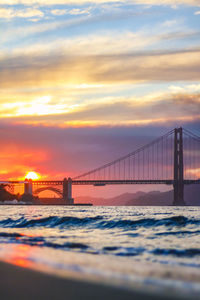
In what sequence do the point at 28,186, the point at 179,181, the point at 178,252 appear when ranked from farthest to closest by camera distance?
the point at 28,186 → the point at 179,181 → the point at 178,252

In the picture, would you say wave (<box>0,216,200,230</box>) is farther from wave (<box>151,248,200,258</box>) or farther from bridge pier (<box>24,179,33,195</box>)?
bridge pier (<box>24,179,33,195</box>)

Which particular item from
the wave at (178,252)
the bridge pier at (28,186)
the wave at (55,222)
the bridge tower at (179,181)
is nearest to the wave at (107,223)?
the wave at (55,222)

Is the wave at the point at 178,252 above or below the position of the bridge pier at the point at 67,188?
above

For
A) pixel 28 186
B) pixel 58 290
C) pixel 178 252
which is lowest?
pixel 28 186

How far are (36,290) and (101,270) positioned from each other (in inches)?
58.0

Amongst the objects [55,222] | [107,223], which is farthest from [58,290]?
[55,222]

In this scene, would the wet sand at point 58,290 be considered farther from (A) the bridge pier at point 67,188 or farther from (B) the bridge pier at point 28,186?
(B) the bridge pier at point 28,186

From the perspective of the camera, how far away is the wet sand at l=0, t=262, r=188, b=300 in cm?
357

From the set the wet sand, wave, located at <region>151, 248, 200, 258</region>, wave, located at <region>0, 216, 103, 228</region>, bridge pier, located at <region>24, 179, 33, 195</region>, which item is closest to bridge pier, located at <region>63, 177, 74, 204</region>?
bridge pier, located at <region>24, 179, 33, 195</region>

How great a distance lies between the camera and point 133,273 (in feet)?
16.4

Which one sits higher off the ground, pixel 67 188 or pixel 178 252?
pixel 178 252

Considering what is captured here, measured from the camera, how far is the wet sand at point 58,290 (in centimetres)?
357

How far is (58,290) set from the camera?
12.6 feet

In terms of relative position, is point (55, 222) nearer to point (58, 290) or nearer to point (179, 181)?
point (58, 290)
